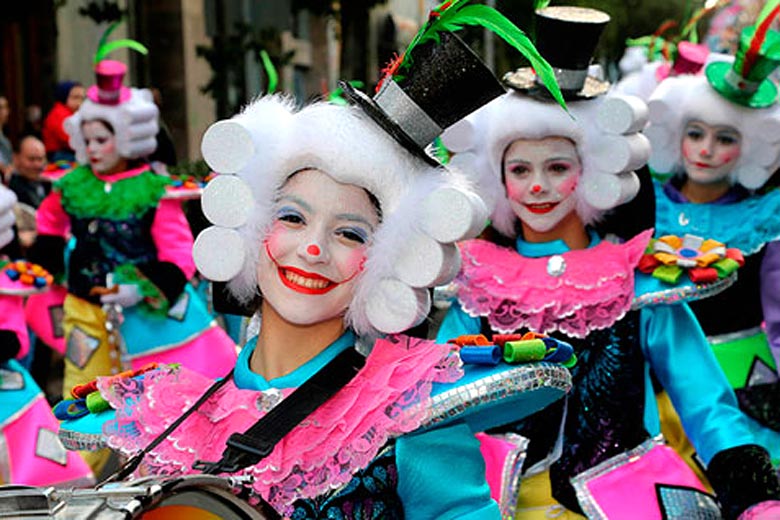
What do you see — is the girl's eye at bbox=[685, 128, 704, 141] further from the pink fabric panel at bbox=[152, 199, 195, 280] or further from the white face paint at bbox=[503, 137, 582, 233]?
the pink fabric panel at bbox=[152, 199, 195, 280]

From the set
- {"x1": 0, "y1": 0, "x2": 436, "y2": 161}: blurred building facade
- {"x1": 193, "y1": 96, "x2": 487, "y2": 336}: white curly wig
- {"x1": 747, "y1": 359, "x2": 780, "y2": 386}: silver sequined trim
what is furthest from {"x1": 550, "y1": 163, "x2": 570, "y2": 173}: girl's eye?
{"x1": 0, "y1": 0, "x2": 436, "y2": 161}: blurred building facade

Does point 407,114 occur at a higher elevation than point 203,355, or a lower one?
higher

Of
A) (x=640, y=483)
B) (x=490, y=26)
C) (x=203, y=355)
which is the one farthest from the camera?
(x=203, y=355)

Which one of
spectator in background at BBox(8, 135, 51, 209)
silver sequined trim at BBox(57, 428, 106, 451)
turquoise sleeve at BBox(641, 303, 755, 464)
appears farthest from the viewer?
spectator in background at BBox(8, 135, 51, 209)

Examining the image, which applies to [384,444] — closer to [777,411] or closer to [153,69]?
[777,411]

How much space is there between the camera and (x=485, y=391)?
285cm

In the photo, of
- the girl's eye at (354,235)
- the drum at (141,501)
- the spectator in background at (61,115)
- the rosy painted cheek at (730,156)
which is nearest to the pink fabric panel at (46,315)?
the spectator in background at (61,115)

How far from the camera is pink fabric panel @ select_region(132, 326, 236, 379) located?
264 inches

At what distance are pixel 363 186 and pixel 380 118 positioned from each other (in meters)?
0.16

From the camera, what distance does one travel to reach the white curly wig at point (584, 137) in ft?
13.2

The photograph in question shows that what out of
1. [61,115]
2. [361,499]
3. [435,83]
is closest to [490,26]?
[435,83]

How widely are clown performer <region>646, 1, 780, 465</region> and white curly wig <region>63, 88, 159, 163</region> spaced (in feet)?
8.36

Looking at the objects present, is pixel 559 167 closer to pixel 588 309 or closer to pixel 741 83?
pixel 588 309

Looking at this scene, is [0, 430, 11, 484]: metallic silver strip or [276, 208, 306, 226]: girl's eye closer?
[276, 208, 306, 226]: girl's eye
